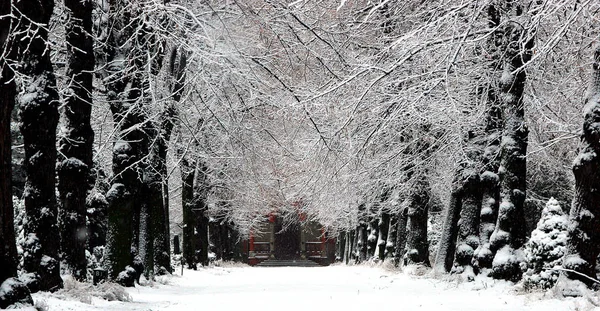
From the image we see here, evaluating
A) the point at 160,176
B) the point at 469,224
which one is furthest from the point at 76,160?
the point at 469,224

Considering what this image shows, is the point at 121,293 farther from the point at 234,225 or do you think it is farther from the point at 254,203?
the point at 234,225

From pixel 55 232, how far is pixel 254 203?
A: 32.0 meters

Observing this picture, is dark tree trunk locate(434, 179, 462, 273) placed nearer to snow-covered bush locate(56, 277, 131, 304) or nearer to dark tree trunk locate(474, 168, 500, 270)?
dark tree trunk locate(474, 168, 500, 270)

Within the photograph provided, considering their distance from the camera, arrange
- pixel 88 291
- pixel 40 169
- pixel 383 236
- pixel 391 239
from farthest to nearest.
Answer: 1. pixel 383 236
2. pixel 391 239
3. pixel 88 291
4. pixel 40 169

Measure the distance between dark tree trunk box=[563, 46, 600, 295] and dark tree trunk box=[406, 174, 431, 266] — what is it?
12995 millimetres

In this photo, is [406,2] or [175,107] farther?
[175,107]

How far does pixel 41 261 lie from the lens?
11.0m

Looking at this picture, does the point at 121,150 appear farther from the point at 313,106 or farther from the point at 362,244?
the point at 362,244

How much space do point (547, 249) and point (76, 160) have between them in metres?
9.20

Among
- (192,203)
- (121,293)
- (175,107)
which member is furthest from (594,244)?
(192,203)

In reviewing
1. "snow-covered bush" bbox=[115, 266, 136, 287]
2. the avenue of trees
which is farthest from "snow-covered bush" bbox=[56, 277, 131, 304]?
"snow-covered bush" bbox=[115, 266, 136, 287]

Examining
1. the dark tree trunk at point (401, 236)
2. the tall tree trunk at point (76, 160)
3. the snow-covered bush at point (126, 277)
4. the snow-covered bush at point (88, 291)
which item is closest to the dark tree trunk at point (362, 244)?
the dark tree trunk at point (401, 236)

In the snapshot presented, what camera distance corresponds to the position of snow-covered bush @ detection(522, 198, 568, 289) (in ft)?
42.0

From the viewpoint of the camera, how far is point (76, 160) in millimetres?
12867
